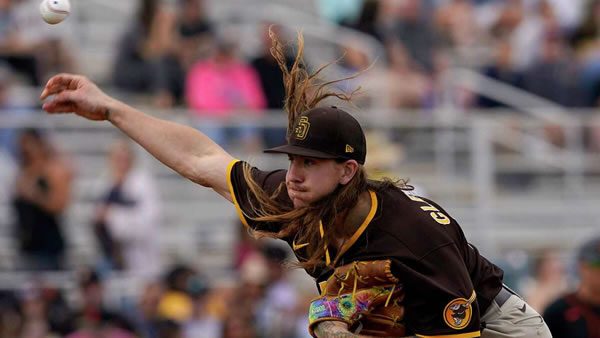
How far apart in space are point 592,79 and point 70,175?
6.71 meters

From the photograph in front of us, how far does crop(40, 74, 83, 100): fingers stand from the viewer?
656 cm

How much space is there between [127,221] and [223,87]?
6.98ft

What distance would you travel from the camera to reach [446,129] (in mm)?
13492

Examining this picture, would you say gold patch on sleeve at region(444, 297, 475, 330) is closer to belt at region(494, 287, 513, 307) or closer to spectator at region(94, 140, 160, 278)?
belt at region(494, 287, 513, 307)

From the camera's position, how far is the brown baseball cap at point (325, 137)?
19.3ft

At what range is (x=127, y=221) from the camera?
11586 mm

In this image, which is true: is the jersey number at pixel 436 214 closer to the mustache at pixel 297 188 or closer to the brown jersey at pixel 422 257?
the brown jersey at pixel 422 257

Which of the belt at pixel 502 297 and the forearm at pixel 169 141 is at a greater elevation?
the forearm at pixel 169 141

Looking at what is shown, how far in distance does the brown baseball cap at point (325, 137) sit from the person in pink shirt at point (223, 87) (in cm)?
677

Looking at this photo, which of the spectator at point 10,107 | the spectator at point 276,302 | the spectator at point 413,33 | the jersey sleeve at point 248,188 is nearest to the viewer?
the jersey sleeve at point 248,188

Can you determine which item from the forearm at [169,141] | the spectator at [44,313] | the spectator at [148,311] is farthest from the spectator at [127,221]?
the forearm at [169,141]

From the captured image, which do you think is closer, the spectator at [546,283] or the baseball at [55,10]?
the baseball at [55,10]

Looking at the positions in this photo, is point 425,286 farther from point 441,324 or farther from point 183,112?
point 183,112

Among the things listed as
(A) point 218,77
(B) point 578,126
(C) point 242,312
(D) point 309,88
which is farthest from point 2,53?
(D) point 309,88
